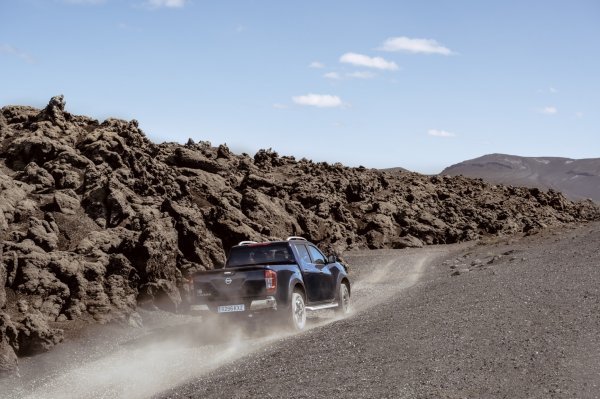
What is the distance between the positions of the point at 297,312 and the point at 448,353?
16.7 feet

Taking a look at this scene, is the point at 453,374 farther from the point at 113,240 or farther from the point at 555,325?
the point at 113,240

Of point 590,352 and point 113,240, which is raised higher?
point 113,240

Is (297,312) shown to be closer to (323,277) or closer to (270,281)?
(270,281)

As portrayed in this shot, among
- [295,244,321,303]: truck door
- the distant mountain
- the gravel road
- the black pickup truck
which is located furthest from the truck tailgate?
the distant mountain

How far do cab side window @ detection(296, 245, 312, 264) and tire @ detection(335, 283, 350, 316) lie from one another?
1402mm

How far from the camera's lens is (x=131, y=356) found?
1317 cm

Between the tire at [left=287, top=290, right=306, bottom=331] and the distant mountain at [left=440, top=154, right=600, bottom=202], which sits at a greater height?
the distant mountain at [left=440, top=154, right=600, bottom=202]

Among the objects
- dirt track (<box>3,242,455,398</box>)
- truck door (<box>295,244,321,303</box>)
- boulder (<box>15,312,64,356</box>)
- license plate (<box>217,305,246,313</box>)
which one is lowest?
dirt track (<box>3,242,455,398</box>)

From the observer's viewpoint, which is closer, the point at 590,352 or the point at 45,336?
the point at 590,352

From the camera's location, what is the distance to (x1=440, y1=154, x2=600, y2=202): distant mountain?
6019 inches

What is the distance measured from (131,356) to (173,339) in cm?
133

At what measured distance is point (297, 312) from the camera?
1410 cm

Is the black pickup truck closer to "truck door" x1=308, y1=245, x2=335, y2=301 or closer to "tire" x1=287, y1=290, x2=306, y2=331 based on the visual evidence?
"tire" x1=287, y1=290, x2=306, y2=331

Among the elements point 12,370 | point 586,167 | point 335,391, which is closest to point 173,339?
point 12,370
